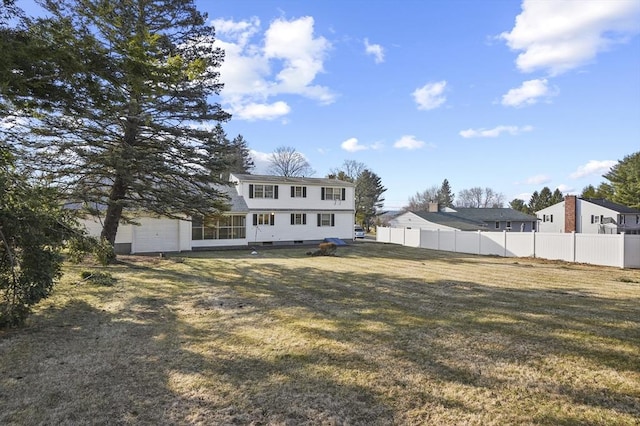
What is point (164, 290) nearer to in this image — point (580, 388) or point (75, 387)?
point (75, 387)

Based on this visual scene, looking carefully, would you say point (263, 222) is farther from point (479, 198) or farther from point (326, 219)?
point (479, 198)

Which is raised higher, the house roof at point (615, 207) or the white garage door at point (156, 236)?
the house roof at point (615, 207)

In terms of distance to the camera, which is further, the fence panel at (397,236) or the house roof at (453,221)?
the house roof at (453,221)

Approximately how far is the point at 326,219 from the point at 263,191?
19.1ft

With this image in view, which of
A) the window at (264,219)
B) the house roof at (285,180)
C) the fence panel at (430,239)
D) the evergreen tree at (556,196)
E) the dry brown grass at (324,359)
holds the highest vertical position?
the evergreen tree at (556,196)

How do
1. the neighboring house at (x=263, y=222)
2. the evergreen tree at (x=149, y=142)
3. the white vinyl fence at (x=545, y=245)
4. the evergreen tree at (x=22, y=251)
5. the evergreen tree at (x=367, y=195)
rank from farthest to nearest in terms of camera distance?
the evergreen tree at (x=367, y=195), the neighboring house at (x=263, y=222), the white vinyl fence at (x=545, y=245), the evergreen tree at (x=149, y=142), the evergreen tree at (x=22, y=251)

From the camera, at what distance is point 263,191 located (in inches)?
1133

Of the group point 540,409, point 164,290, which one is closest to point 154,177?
point 164,290

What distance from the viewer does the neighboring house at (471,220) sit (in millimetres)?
42062

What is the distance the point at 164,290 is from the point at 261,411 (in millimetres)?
7698

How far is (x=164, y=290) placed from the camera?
10383 millimetres

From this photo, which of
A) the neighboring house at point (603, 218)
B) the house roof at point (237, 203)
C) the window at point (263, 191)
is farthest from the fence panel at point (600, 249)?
the neighboring house at point (603, 218)

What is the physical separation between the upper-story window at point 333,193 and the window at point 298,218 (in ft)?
7.37

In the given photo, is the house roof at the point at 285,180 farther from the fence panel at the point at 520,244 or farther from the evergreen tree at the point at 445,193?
the evergreen tree at the point at 445,193
